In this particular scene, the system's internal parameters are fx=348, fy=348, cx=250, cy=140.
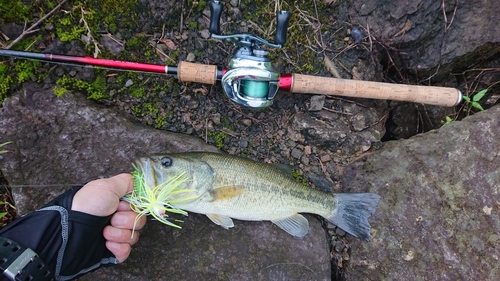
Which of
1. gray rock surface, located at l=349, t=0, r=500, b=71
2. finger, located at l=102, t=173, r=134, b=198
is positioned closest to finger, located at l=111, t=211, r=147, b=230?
finger, located at l=102, t=173, r=134, b=198

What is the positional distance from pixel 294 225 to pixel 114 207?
1732 mm

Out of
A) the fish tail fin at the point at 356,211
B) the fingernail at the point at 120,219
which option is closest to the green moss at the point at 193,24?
the fingernail at the point at 120,219

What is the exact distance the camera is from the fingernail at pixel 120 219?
119 inches

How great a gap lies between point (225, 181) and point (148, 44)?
185 cm

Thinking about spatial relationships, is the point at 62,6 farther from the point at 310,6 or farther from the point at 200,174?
the point at 310,6

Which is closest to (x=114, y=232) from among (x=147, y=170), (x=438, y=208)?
(x=147, y=170)

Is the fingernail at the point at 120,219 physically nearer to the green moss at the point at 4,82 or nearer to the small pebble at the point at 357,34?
the green moss at the point at 4,82

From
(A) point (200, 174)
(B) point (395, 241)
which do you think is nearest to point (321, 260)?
(B) point (395, 241)

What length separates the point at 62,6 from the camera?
3.72 m

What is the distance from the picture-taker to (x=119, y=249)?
3055 millimetres

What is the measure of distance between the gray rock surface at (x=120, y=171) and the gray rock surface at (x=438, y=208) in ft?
2.02

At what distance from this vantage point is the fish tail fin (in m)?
3.50

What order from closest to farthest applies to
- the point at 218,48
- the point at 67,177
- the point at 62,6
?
the point at 67,177 < the point at 62,6 < the point at 218,48

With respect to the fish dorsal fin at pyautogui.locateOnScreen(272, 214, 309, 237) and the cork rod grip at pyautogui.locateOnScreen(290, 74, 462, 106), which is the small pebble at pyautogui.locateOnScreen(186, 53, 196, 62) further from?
the fish dorsal fin at pyautogui.locateOnScreen(272, 214, 309, 237)
